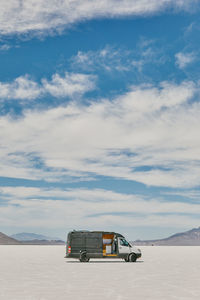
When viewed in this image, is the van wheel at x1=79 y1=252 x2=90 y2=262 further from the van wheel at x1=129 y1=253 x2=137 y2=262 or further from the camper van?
the van wheel at x1=129 y1=253 x2=137 y2=262

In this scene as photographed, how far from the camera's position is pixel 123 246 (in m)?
34.8

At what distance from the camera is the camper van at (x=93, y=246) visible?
114 ft

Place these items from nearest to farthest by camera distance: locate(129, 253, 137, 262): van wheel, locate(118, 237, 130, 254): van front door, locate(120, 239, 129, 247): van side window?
locate(118, 237, 130, 254): van front door, locate(120, 239, 129, 247): van side window, locate(129, 253, 137, 262): van wheel

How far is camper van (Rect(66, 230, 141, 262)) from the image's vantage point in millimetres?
34625

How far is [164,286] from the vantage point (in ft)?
58.9

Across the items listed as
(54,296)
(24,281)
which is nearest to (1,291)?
(54,296)

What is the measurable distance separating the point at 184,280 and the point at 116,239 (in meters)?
14.2

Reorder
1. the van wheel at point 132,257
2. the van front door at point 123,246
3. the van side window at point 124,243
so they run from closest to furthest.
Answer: the van front door at point 123,246, the van side window at point 124,243, the van wheel at point 132,257

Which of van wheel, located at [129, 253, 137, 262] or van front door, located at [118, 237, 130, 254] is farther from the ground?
van front door, located at [118, 237, 130, 254]

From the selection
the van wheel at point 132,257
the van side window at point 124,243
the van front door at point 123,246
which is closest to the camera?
the van front door at point 123,246

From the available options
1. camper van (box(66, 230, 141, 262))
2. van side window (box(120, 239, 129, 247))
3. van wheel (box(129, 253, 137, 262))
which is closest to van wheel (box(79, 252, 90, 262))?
camper van (box(66, 230, 141, 262))

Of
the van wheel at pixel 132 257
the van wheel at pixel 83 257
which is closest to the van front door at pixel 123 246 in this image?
the van wheel at pixel 132 257

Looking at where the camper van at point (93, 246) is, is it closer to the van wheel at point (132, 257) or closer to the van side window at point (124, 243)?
the van side window at point (124, 243)

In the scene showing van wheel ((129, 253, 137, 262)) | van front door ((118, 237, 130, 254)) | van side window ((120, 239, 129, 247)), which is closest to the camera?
van front door ((118, 237, 130, 254))
